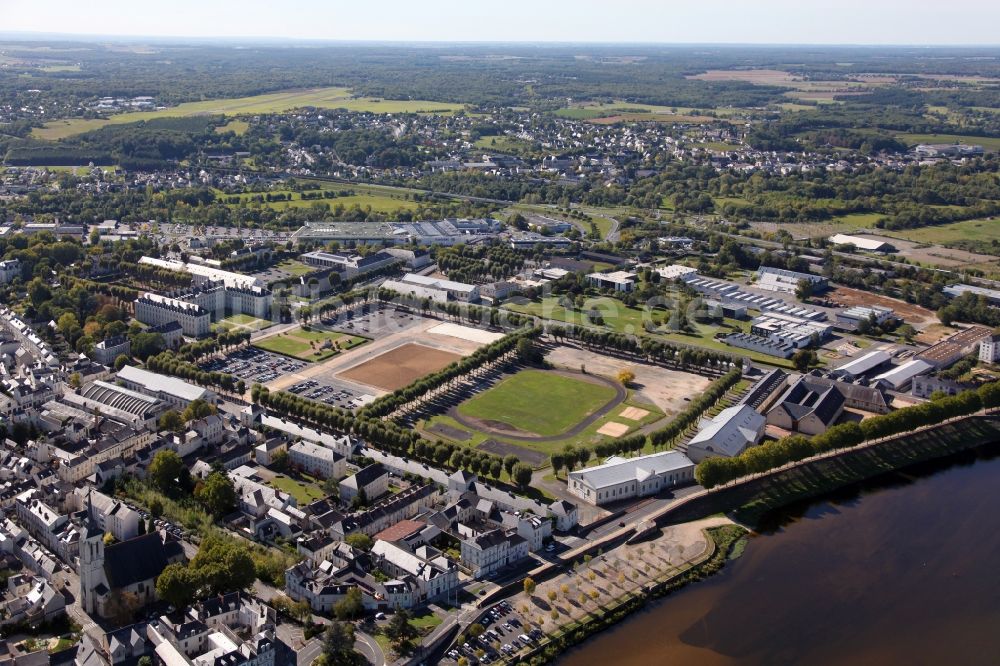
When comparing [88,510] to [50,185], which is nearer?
[88,510]

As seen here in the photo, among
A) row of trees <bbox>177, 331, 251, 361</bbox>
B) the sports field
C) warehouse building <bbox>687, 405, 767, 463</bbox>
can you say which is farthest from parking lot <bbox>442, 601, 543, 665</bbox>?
row of trees <bbox>177, 331, 251, 361</bbox>

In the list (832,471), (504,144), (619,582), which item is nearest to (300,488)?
(619,582)

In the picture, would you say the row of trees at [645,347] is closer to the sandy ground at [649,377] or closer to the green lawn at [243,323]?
the sandy ground at [649,377]

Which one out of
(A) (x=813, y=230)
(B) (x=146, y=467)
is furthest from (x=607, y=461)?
(A) (x=813, y=230)

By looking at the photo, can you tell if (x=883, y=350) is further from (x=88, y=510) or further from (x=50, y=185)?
(x=50, y=185)

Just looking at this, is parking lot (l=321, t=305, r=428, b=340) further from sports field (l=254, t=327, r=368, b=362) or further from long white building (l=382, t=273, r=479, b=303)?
long white building (l=382, t=273, r=479, b=303)

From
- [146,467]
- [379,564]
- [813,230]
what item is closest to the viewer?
[379,564]
